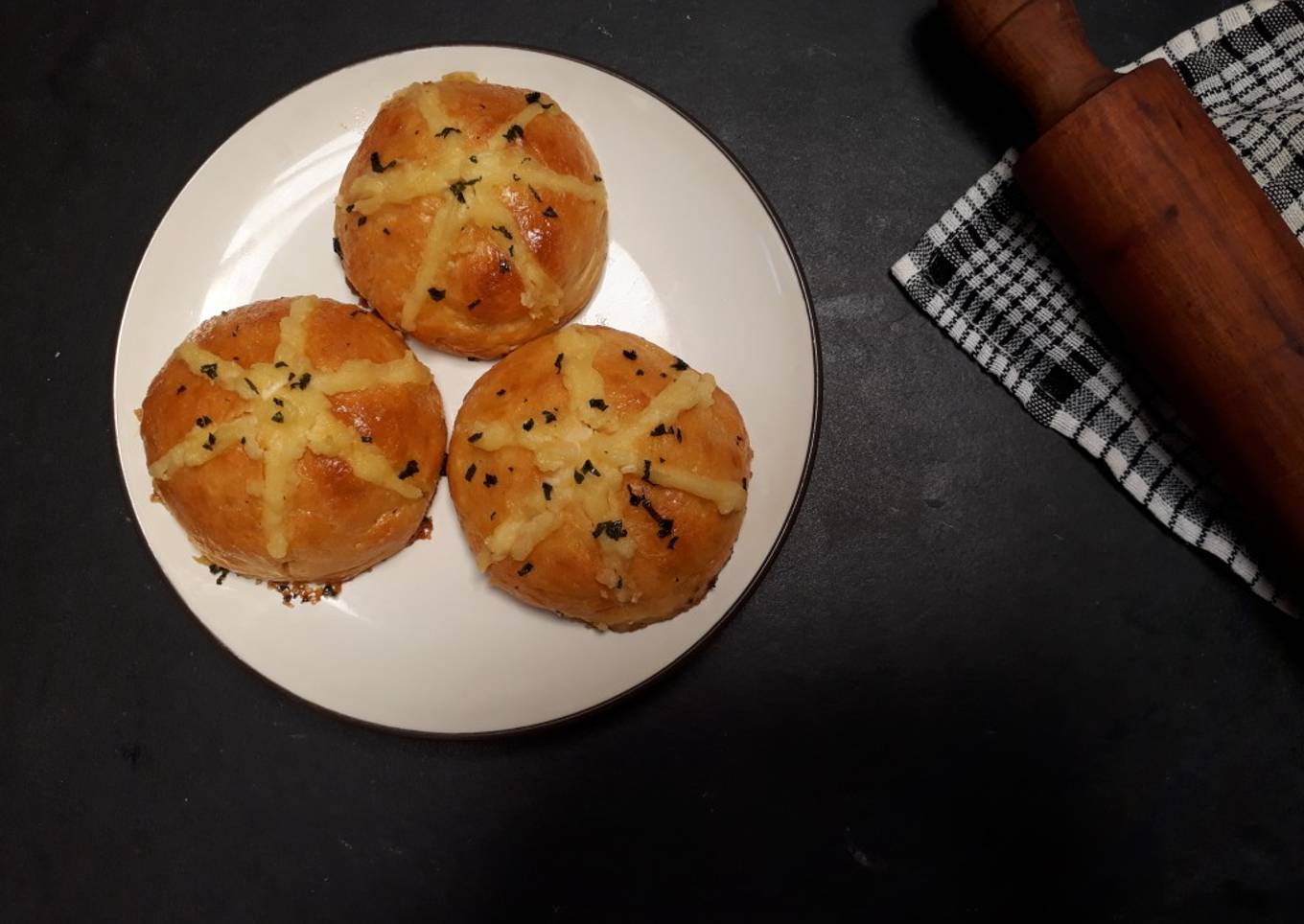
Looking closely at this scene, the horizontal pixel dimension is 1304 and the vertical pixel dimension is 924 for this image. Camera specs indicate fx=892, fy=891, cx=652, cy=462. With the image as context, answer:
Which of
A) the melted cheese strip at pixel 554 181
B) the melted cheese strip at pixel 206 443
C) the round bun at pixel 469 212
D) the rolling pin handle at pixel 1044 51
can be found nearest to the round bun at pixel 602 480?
the round bun at pixel 469 212

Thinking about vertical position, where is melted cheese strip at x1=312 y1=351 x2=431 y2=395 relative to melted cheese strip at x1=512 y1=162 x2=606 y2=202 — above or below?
below

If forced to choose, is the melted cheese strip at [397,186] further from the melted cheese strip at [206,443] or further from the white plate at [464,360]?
the melted cheese strip at [206,443]

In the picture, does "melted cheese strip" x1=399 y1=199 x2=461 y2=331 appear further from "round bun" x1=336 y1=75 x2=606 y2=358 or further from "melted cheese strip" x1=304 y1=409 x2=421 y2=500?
"melted cheese strip" x1=304 y1=409 x2=421 y2=500

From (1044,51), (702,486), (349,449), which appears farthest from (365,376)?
(1044,51)

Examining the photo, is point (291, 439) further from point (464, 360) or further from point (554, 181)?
point (554, 181)

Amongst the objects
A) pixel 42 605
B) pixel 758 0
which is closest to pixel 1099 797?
pixel 758 0

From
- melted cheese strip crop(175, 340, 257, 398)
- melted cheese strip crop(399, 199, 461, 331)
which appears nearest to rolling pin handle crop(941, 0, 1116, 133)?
melted cheese strip crop(399, 199, 461, 331)
